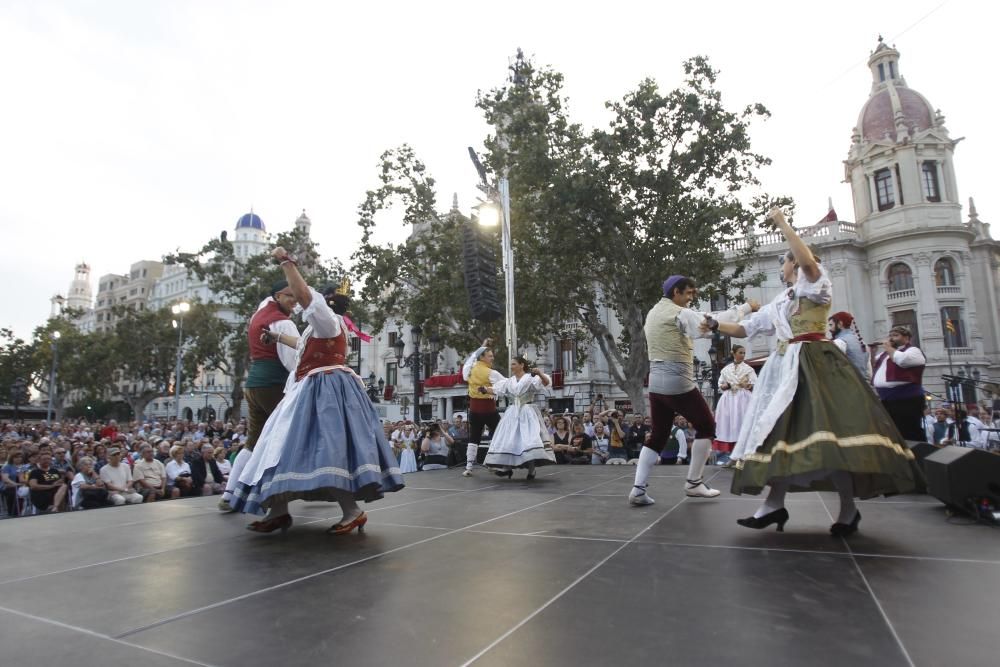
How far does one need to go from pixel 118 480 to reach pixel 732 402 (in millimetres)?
10020

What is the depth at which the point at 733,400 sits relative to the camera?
363 inches

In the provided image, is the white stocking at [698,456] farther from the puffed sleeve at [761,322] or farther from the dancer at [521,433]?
the dancer at [521,433]

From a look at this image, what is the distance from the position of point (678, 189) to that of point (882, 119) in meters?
32.3

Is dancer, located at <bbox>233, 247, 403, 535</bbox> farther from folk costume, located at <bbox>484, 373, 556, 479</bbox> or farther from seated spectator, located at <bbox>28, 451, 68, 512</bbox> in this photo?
seated spectator, located at <bbox>28, 451, 68, 512</bbox>

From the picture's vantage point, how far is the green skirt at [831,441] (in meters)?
3.26

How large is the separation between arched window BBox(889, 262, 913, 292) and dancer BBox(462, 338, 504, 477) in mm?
38103

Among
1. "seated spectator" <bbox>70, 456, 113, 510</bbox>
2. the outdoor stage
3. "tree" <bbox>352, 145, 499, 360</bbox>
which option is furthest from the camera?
"tree" <bbox>352, 145, 499, 360</bbox>

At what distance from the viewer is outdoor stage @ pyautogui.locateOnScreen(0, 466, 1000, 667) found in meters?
1.90

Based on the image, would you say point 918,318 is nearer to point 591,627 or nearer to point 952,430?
point 952,430

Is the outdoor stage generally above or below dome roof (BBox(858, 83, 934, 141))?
below

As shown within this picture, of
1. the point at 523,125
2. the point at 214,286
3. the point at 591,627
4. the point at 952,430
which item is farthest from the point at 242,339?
the point at 591,627

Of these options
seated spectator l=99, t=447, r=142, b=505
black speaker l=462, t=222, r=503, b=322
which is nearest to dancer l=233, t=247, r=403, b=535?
seated spectator l=99, t=447, r=142, b=505

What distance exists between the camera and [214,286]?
3164cm

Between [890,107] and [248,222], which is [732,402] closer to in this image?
[890,107]
